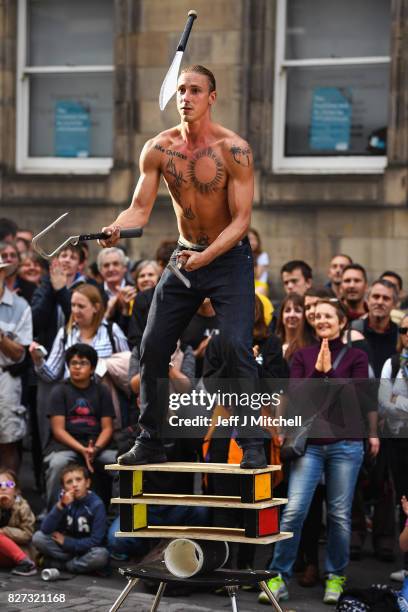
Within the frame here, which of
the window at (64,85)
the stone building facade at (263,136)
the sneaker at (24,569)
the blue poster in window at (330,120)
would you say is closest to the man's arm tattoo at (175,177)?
the sneaker at (24,569)

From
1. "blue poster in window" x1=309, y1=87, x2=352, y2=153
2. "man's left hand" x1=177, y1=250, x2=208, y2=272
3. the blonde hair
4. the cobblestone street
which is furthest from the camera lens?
"blue poster in window" x1=309, y1=87, x2=352, y2=153

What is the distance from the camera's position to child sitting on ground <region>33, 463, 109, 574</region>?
8688 millimetres

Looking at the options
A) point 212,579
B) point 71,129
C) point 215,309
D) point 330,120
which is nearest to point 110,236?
point 215,309

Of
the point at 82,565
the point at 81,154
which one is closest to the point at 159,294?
the point at 82,565

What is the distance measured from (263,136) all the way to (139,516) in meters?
6.30

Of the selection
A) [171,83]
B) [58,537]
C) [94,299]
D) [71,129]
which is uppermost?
[71,129]

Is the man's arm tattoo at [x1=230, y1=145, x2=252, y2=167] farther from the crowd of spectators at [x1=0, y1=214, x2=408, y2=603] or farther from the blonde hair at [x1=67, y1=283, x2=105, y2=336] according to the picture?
the blonde hair at [x1=67, y1=283, x2=105, y2=336]

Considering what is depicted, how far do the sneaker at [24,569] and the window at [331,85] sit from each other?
5529 millimetres

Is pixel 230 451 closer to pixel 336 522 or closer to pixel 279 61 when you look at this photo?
pixel 336 522

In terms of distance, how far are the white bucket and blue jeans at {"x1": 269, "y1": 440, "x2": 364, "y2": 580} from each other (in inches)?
53.0

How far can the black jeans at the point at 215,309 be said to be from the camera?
6.90 m

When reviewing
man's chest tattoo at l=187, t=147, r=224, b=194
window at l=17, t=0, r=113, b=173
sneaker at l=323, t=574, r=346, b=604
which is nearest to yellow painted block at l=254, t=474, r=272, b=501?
sneaker at l=323, t=574, r=346, b=604

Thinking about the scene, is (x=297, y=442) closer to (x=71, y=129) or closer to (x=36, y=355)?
(x=36, y=355)

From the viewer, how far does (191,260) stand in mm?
6801
